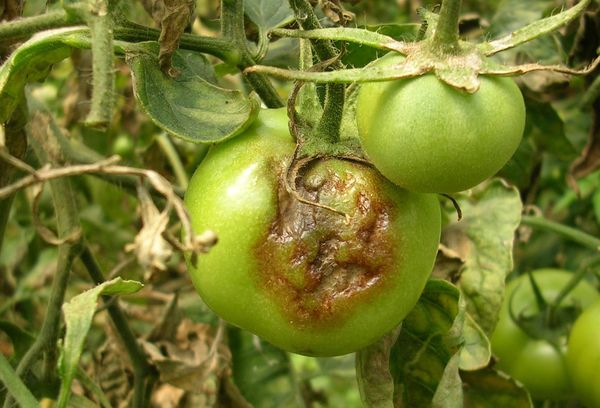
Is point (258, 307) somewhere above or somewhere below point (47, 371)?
above

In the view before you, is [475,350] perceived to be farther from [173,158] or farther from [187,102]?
[173,158]

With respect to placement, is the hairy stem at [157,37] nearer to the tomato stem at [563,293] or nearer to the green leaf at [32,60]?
the green leaf at [32,60]

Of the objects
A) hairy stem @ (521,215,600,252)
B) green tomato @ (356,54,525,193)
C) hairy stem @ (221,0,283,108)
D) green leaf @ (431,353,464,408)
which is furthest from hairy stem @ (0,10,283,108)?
hairy stem @ (521,215,600,252)

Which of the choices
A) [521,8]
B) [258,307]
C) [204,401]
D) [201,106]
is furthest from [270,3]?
[521,8]

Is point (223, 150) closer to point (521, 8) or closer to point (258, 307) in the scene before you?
point (258, 307)

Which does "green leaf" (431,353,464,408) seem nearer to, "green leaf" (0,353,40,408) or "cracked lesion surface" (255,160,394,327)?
"cracked lesion surface" (255,160,394,327)

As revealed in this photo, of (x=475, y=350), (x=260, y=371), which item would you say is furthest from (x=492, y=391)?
(x=260, y=371)

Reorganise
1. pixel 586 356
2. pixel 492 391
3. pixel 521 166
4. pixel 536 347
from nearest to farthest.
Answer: pixel 492 391, pixel 586 356, pixel 536 347, pixel 521 166
